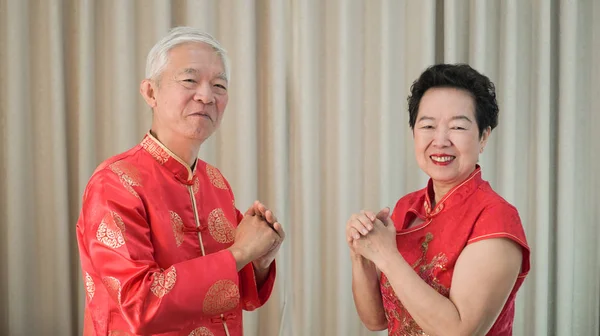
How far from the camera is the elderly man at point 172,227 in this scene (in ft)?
4.47

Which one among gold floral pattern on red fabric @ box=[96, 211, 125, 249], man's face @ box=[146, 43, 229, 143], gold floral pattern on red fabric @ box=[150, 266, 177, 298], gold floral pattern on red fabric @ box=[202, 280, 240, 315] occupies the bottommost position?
gold floral pattern on red fabric @ box=[202, 280, 240, 315]

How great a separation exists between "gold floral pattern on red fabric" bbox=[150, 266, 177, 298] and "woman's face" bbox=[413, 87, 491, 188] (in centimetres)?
79

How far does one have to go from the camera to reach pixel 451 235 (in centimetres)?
156

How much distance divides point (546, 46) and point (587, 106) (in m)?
0.39

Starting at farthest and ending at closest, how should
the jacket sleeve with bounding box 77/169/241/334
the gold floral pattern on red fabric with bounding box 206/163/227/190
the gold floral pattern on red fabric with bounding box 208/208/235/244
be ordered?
the gold floral pattern on red fabric with bounding box 206/163/227/190
the gold floral pattern on red fabric with bounding box 208/208/235/244
the jacket sleeve with bounding box 77/169/241/334

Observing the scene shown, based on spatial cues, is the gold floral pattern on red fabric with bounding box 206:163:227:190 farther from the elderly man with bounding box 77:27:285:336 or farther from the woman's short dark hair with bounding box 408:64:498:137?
the woman's short dark hair with bounding box 408:64:498:137

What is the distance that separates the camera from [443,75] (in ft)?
5.35

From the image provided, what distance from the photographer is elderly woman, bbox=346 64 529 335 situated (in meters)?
1.45

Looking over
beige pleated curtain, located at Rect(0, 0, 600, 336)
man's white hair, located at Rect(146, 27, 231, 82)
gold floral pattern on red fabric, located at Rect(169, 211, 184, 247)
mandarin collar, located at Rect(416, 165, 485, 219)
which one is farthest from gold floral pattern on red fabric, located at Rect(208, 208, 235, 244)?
beige pleated curtain, located at Rect(0, 0, 600, 336)

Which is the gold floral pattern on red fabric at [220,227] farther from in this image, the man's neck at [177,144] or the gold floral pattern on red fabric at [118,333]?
the gold floral pattern on red fabric at [118,333]

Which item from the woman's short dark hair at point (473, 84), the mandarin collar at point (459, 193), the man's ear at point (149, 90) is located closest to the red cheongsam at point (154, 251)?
the man's ear at point (149, 90)

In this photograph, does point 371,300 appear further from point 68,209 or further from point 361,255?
point 68,209

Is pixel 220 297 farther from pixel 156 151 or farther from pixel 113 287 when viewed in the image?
pixel 156 151

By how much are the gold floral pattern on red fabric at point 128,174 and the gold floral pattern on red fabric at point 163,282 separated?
229mm
